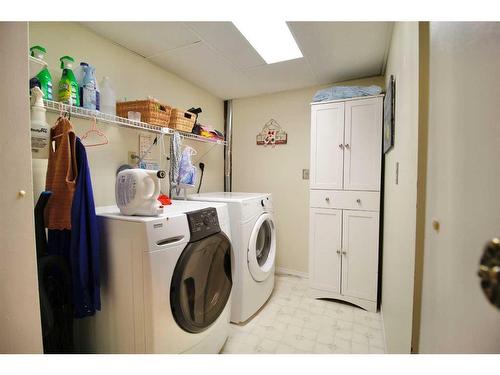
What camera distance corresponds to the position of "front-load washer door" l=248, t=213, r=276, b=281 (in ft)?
6.24

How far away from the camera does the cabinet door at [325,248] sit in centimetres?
220

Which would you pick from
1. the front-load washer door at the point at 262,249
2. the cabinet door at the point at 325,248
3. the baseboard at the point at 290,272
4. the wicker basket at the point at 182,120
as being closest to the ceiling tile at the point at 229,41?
the wicker basket at the point at 182,120

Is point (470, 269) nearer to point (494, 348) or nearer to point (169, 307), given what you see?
point (494, 348)

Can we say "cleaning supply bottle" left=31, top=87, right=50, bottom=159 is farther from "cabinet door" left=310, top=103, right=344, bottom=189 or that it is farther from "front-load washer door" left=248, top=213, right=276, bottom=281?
"cabinet door" left=310, top=103, right=344, bottom=189

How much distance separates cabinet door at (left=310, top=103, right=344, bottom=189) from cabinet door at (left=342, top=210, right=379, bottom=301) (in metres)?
0.36

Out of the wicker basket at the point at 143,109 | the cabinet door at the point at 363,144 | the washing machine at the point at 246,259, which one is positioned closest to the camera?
the wicker basket at the point at 143,109

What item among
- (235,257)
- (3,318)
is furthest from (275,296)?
(3,318)

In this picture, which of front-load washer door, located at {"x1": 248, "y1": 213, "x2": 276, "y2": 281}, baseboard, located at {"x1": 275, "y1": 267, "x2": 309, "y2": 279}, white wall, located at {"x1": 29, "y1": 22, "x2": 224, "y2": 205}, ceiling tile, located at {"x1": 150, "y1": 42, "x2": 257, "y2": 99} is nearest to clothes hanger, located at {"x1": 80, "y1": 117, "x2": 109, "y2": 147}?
white wall, located at {"x1": 29, "y1": 22, "x2": 224, "y2": 205}

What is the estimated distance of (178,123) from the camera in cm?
194

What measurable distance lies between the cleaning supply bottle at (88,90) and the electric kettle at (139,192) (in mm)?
570

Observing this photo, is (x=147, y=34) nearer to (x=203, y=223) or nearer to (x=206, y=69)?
(x=206, y=69)

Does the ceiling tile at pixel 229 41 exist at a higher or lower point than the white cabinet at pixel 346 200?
higher

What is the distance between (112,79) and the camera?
5.70ft

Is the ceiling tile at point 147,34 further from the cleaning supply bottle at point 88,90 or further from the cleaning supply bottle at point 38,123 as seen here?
the cleaning supply bottle at point 38,123
